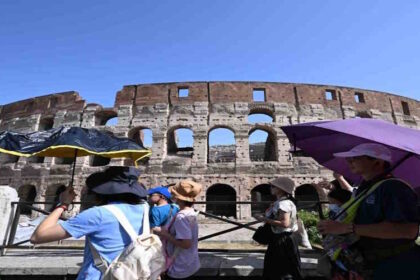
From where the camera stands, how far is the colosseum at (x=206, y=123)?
15188 mm

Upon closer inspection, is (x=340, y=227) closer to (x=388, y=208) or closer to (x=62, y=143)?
(x=388, y=208)

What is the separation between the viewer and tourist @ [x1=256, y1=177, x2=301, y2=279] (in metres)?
2.79

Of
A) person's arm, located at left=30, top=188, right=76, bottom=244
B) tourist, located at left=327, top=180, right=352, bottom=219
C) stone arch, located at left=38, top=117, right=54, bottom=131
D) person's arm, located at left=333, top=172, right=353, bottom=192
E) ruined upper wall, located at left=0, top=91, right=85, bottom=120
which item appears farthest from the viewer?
stone arch, located at left=38, top=117, right=54, bottom=131

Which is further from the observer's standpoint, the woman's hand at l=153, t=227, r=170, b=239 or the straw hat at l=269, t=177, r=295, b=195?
the straw hat at l=269, t=177, r=295, b=195

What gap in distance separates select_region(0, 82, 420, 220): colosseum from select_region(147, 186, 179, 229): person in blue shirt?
11.6 meters

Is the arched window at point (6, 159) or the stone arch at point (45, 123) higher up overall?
the stone arch at point (45, 123)

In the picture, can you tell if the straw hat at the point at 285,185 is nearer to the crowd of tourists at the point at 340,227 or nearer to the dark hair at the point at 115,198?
the crowd of tourists at the point at 340,227

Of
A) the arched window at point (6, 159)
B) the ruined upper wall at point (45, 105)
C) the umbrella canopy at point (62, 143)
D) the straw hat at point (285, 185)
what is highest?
the ruined upper wall at point (45, 105)

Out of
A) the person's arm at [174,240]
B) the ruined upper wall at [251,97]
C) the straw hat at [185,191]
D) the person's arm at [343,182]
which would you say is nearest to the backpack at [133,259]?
the person's arm at [174,240]

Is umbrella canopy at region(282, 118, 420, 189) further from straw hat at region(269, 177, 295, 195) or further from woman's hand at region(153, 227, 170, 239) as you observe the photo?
woman's hand at region(153, 227, 170, 239)

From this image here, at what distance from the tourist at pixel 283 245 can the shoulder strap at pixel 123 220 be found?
1664 millimetres

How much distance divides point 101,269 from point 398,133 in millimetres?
2493

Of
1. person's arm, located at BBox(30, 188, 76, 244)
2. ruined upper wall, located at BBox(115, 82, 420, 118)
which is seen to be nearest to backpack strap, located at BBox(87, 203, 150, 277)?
person's arm, located at BBox(30, 188, 76, 244)

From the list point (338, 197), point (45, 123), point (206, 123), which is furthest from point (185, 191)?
point (45, 123)
